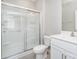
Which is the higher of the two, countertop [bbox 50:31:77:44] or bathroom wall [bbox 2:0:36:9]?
bathroom wall [bbox 2:0:36:9]

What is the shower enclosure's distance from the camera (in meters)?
2.18

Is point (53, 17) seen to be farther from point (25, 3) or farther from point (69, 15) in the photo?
point (25, 3)

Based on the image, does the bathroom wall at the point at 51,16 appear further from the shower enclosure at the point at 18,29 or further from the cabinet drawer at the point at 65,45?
the cabinet drawer at the point at 65,45

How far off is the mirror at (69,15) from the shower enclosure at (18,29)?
1.20m

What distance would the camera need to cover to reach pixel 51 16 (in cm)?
282

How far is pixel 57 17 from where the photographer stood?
2.56 meters

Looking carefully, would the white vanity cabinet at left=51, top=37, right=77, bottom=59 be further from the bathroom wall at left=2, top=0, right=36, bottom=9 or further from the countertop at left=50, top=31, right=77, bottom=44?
the bathroom wall at left=2, top=0, right=36, bottom=9

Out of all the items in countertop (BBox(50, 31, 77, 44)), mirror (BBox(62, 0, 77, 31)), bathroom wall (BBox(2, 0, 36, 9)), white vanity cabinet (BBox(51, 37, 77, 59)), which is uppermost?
bathroom wall (BBox(2, 0, 36, 9))

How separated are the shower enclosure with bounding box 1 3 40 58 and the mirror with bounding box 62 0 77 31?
3.94 feet

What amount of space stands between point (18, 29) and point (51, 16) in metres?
1.27

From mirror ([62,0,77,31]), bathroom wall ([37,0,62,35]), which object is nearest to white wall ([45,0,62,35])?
bathroom wall ([37,0,62,35])

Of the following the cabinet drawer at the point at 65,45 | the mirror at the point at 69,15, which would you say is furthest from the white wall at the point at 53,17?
the cabinet drawer at the point at 65,45

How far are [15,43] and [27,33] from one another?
0.57m

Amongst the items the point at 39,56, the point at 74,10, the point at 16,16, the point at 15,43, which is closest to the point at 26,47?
the point at 15,43
